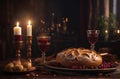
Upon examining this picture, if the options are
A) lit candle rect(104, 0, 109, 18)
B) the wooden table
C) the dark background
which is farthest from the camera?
lit candle rect(104, 0, 109, 18)

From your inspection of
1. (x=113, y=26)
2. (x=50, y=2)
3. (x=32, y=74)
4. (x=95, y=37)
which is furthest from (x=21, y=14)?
(x=32, y=74)

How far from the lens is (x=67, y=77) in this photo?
1.44 metres

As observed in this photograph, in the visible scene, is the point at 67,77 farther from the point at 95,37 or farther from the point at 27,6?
the point at 27,6

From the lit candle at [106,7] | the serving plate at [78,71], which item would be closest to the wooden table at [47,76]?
the serving plate at [78,71]

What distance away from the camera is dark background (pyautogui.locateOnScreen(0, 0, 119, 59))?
12.8 ft

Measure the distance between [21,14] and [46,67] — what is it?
97.6 inches

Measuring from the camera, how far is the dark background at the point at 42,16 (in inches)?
153

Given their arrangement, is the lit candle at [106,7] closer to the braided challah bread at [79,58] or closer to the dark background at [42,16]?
the dark background at [42,16]

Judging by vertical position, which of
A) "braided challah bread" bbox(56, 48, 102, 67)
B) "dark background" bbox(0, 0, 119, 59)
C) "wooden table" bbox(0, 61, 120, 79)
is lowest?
"wooden table" bbox(0, 61, 120, 79)

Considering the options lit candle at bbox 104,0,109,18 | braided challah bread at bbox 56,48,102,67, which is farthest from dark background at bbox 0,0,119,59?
braided challah bread at bbox 56,48,102,67

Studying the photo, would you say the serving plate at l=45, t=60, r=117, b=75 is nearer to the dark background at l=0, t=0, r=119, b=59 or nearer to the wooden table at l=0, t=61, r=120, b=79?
the wooden table at l=0, t=61, r=120, b=79

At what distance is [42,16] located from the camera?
4.07 meters

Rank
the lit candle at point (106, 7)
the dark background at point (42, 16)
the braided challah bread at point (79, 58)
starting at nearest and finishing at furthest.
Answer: the braided challah bread at point (79, 58)
the dark background at point (42, 16)
the lit candle at point (106, 7)

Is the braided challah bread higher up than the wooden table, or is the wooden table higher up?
the braided challah bread
